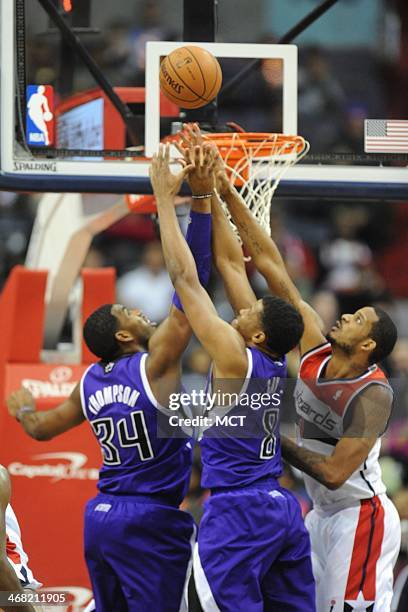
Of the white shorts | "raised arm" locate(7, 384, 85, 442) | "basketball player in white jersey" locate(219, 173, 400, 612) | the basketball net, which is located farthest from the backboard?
the white shorts

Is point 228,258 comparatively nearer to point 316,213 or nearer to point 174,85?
point 174,85

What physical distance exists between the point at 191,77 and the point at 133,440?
1.71 m

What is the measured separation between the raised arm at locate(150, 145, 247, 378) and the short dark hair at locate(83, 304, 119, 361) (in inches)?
21.1

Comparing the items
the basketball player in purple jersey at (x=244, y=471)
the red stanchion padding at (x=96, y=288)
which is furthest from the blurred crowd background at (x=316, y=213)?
the basketball player in purple jersey at (x=244, y=471)

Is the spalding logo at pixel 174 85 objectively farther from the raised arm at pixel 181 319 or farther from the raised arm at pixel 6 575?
the raised arm at pixel 6 575

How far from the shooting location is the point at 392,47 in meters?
12.9

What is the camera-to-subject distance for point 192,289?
4871 millimetres

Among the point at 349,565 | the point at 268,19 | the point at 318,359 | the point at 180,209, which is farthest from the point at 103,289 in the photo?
the point at 268,19

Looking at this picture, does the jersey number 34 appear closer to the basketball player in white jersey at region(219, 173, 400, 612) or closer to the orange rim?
the basketball player in white jersey at region(219, 173, 400, 612)

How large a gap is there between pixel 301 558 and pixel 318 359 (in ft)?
3.33

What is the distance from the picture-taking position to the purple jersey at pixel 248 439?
4.89m

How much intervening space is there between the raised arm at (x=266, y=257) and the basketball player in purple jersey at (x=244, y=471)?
316 mm

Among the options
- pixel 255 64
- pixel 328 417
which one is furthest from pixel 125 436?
pixel 255 64

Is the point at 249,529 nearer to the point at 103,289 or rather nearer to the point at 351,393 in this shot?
the point at 351,393
